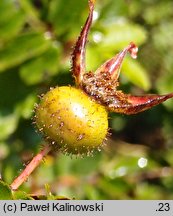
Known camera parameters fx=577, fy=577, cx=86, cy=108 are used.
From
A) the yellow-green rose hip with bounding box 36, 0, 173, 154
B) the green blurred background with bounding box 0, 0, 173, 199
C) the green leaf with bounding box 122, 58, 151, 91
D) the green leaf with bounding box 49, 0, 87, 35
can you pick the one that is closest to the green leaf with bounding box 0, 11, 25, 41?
the green blurred background with bounding box 0, 0, 173, 199

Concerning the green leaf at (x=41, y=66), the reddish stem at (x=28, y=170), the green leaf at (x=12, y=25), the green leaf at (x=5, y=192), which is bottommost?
the green leaf at (x=5, y=192)

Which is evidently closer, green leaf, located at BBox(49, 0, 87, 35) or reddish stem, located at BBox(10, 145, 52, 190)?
reddish stem, located at BBox(10, 145, 52, 190)

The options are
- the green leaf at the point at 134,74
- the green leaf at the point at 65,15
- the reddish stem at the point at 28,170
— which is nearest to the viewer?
the reddish stem at the point at 28,170

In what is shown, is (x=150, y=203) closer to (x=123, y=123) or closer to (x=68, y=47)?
Answer: (x=68, y=47)

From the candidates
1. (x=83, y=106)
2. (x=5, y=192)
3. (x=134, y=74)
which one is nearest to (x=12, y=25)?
(x=134, y=74)

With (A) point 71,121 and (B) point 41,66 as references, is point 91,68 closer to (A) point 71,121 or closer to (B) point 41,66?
(B) point 41,66

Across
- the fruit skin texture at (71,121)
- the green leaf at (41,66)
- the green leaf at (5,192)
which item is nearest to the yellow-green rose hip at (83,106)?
the fruit skin texture at (71,121)

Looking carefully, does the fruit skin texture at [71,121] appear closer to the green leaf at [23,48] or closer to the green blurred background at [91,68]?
the green blurred background at [91,68]

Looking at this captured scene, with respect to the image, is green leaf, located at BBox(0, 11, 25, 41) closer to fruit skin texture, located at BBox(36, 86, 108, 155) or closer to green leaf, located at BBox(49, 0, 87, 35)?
green leaf, located at BBox(49, 0, 87, 35)
